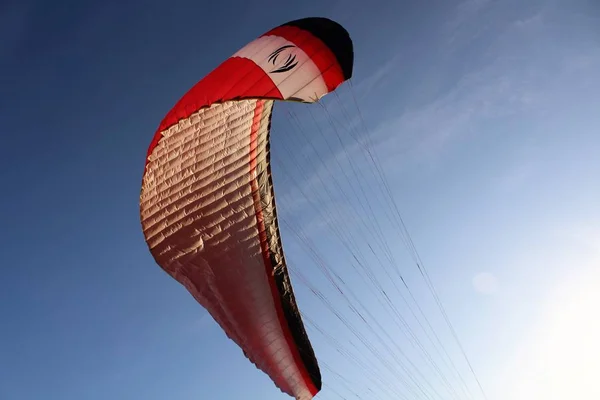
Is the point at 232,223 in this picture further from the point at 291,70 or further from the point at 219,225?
the point at 291,70

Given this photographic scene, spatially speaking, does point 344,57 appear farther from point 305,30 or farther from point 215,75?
point 215,75

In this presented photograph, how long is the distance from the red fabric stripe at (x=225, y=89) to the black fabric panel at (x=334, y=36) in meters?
1.21

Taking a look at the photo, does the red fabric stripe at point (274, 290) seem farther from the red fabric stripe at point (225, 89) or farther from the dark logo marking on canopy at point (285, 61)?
the dark logo marking on canopy at point (285, 61)

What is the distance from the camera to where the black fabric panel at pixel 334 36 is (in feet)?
25.2

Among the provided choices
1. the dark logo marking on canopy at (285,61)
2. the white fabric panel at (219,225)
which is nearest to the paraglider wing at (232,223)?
the white fabric panel at (219,225)

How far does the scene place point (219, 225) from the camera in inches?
379

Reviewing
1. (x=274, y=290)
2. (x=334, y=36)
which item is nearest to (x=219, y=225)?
(x=274, y=290)

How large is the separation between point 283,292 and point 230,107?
394 centimetres

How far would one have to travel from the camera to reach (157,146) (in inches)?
359

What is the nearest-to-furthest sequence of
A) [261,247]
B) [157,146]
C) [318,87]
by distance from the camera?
1. [318,87]
2. [157,146]
3. [261,247]

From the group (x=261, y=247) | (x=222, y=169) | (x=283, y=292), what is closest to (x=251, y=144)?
(x=222, y=169)

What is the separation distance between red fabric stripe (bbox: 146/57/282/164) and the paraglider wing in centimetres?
5

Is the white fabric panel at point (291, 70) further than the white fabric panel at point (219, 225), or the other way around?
the white fabric panel at point (219, 225)

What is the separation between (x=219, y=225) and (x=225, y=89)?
9.76ft
